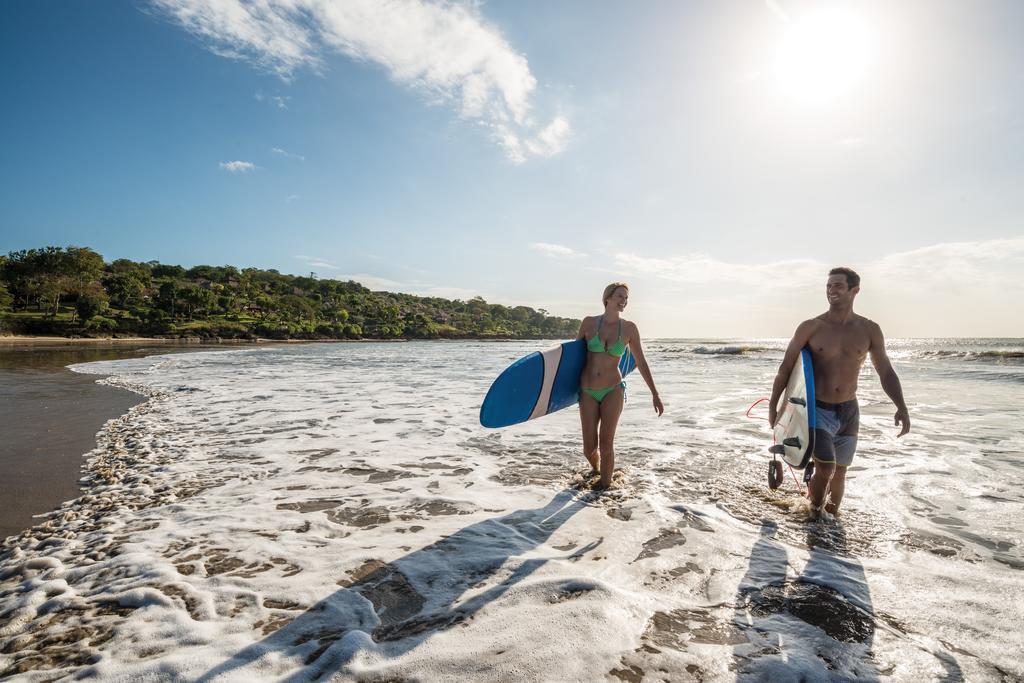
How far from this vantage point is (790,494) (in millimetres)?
4570

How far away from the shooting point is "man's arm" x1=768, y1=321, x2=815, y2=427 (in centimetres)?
410

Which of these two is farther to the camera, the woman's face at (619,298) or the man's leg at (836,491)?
the woman's face at (619,298)

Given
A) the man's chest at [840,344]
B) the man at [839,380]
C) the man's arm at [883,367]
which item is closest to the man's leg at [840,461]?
the man at [839,380]

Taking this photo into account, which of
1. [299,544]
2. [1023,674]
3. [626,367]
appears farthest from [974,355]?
[299,544]

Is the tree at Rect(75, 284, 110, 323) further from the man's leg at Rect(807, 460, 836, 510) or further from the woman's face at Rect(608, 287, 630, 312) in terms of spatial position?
the man's leg at Rect(807, 460, 836, 510)

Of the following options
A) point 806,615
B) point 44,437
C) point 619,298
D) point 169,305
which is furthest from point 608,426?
point 169,305

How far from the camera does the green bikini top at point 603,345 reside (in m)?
4.67

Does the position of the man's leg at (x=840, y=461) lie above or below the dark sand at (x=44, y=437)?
above

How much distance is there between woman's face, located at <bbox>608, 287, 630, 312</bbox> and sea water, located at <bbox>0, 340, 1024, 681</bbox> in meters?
1.82

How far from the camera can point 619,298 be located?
4.72m

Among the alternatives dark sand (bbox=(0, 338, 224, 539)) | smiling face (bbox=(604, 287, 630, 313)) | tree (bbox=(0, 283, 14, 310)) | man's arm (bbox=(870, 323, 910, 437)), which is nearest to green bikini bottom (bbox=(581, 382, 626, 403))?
smiling face (bbox=(604, 287, 630, 313))

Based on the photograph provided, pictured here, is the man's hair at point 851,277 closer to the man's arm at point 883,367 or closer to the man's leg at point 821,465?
the man's arm at point 883,367

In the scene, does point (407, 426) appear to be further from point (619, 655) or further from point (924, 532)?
point (924, 532)

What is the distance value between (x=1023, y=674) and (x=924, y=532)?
69.2 inches
